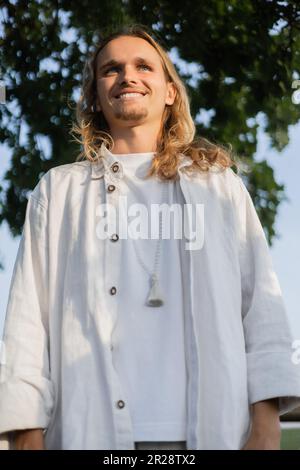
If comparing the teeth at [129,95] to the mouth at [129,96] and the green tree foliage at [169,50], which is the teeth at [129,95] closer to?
the mouth at [129,96]

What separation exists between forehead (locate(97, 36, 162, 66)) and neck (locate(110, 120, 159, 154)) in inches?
9.9

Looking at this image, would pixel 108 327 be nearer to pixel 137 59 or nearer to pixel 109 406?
pixel 109 406

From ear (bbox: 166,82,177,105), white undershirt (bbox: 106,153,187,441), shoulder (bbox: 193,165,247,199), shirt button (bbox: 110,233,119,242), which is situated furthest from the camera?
ear (bbox: 166,82,177,105)

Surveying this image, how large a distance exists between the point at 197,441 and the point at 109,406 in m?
0.26

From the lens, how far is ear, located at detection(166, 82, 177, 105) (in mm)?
3129

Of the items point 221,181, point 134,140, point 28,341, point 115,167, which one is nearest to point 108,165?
point 115,167

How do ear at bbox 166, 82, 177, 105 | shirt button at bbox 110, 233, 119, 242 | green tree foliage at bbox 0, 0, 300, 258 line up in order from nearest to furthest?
1. shirt button at bbox 110, 233, 119, 242
2. ear at bbox 166, 82, 177, 105
3. green tree foliage at bbox 0, 0, 300, 258

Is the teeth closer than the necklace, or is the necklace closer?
the necklace

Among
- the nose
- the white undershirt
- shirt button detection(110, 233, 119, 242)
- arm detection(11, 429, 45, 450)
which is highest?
the nose

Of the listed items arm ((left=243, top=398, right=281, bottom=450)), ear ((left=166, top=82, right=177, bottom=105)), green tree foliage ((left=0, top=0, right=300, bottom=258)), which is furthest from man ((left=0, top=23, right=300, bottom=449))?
green tree foliage ((left=0, top=0, right=300, bottom=258))

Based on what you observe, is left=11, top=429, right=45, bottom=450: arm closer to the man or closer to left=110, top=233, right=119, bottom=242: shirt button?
the man

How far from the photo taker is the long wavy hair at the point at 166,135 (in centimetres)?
282

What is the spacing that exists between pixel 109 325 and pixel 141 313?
0.10m
